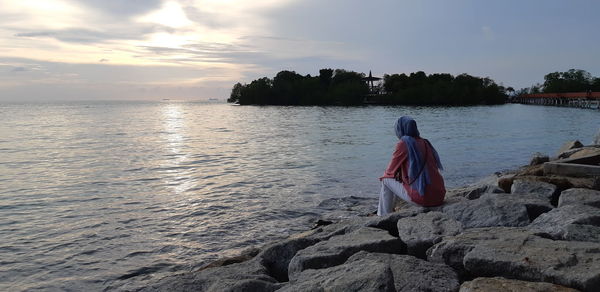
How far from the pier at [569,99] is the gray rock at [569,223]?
83.9 m

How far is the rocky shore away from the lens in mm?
3367

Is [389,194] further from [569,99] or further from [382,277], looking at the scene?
[569,99]

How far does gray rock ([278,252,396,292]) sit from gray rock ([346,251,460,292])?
190mm

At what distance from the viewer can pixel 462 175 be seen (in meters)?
14.8

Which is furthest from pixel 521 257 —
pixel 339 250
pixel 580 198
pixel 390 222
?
pixel 580 198

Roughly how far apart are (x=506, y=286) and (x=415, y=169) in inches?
129

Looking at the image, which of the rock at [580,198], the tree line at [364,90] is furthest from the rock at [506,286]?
the tree line at [364,90]

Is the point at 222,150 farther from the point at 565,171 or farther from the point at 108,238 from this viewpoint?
the point at 565,171

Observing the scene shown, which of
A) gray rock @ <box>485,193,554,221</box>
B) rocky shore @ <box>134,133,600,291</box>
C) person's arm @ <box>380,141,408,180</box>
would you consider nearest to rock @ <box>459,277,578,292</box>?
rocky shore @ <box>134,133,600,291</box>

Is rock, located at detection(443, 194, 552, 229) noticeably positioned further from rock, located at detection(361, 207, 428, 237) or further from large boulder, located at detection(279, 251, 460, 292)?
large boulder, located at detection(279, 251, 460, 292)

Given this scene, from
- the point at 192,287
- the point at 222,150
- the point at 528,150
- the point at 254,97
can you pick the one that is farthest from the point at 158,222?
the point at 254,97

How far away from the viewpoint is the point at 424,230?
496 cm

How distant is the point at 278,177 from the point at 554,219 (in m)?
9.52

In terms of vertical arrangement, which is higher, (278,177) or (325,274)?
(325,274)
